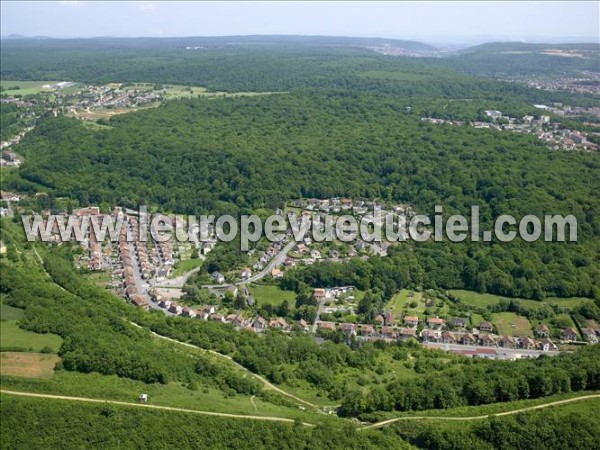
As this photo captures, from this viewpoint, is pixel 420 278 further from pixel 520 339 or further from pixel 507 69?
pixel 507 69

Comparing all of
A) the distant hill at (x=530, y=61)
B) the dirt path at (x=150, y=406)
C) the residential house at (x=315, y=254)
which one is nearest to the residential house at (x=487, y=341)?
the dirt path at (x=150, y=406)

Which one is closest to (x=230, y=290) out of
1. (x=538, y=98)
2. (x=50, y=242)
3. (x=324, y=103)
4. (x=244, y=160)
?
(x=50, y=242)

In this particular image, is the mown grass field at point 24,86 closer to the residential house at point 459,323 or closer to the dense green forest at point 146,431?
the residential house at point 459,323

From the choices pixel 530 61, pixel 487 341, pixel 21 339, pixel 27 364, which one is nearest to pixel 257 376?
pixel 27 364

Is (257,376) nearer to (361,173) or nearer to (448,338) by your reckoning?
(448,338)

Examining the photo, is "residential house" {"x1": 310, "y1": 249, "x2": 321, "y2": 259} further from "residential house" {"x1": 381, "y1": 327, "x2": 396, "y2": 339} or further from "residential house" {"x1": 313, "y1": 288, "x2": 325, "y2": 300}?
"residential house" {"x1": 381, "y1": 327, "x2": 396, "y2": 339}

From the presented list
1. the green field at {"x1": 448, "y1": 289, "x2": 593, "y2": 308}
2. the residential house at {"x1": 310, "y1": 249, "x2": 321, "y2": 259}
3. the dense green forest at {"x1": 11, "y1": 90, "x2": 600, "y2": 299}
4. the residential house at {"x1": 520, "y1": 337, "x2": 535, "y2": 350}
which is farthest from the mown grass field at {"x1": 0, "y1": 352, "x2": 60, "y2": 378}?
the green field at {"x1": 448, "y1": 289, "x2": 593, "y2": 308}

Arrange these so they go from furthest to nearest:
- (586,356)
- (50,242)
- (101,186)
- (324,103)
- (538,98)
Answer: (538,98) → (324,103) → (101,186) → (50,242) → (586,356)

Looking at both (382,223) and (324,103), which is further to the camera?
(324,103)
